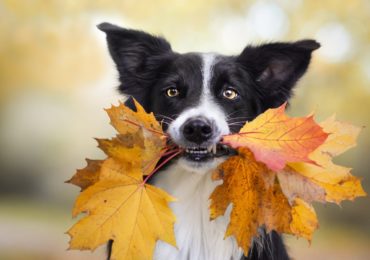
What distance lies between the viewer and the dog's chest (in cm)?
273

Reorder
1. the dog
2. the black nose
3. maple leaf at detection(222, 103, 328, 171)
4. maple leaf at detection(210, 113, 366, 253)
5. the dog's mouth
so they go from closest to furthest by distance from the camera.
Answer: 1. maple leaf at detection(222, 103, 328, 171)
2. maple leaf at detection(210, 113, 366, 253)
3. the black nose
4. the dog's mouth
5. the dog

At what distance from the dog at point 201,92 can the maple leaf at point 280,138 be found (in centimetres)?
40

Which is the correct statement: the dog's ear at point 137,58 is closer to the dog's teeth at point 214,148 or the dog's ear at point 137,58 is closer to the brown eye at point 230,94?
the brown eye at point 230,94

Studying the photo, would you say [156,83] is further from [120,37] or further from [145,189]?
[145,189]

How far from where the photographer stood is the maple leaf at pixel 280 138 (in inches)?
77.5

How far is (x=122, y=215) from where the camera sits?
2102 mm

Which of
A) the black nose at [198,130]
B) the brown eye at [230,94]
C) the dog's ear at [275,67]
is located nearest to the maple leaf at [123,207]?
the black nose at [198,130]

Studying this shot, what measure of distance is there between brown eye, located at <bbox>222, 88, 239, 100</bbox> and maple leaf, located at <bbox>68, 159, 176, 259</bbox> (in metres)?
0.87

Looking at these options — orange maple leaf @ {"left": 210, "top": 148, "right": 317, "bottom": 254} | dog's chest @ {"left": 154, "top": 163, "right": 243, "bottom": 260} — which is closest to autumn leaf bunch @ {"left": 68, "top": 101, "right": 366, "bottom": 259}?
orange maple leaf @ {"left": 210, "top": 148, "right": 317, "bottom": 254}

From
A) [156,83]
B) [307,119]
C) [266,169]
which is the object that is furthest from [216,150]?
[156,83]

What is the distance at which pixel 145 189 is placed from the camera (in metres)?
2.12

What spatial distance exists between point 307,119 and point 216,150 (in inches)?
21.0

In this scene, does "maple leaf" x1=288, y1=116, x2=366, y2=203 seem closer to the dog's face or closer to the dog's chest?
the dog's face

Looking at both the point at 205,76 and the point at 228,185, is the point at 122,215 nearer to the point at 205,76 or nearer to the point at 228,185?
the point at 228,185
